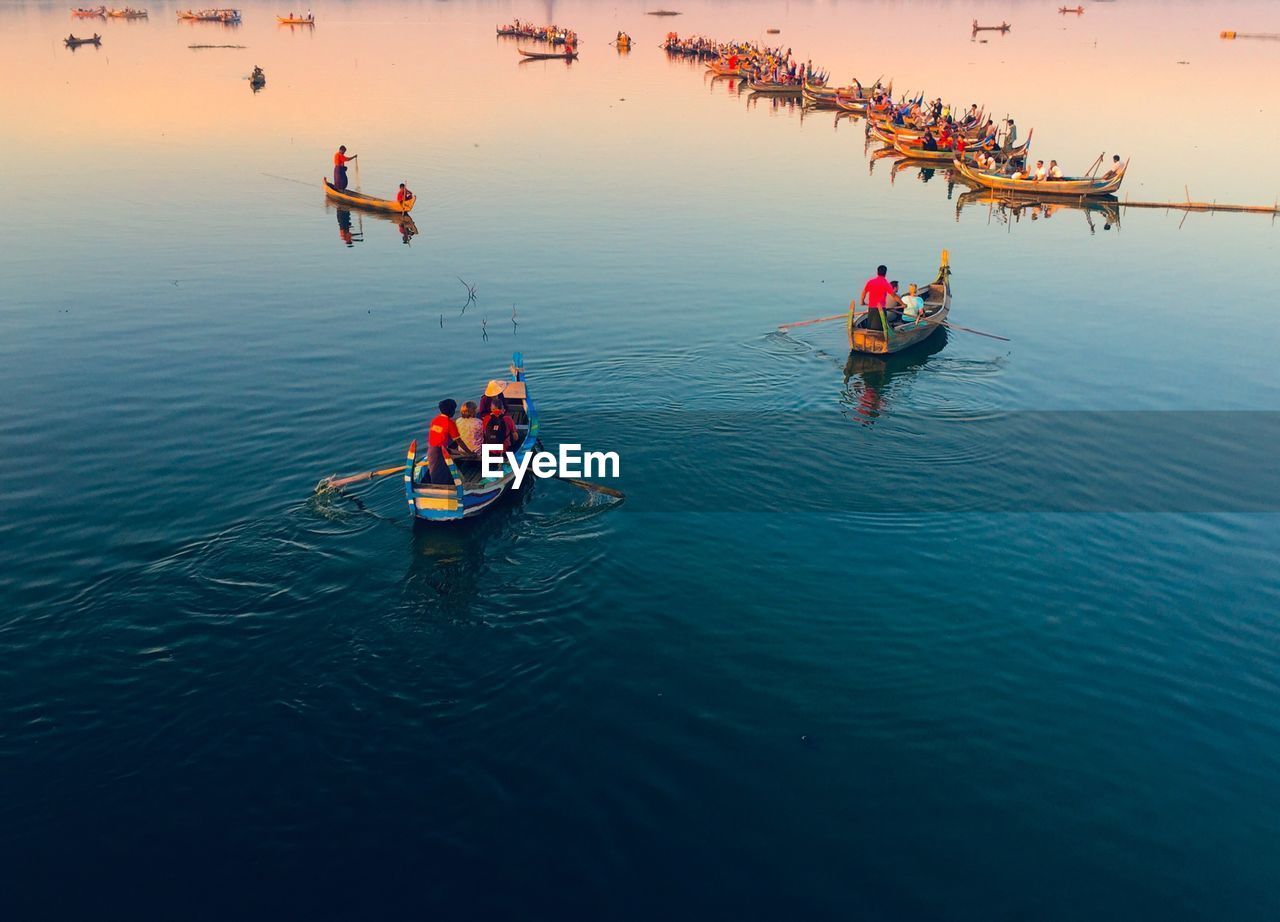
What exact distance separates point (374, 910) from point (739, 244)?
133ft

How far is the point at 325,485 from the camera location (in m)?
21.7

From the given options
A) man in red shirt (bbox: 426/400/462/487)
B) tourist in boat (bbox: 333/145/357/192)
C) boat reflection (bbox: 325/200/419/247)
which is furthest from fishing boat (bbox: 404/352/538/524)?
tourist in boat (bbox: 333/145/357/192)

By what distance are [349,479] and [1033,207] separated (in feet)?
168

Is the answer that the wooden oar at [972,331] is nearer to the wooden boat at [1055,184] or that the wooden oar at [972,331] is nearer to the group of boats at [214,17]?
the wooden boat at [1055,184]

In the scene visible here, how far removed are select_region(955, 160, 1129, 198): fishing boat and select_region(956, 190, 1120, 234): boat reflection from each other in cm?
53

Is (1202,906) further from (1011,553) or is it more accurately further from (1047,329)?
(1047,329)

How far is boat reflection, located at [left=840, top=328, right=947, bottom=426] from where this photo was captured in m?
28.0

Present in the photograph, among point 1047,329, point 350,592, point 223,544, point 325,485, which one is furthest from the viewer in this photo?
point 1047,329

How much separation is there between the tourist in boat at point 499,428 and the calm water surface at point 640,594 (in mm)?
1563

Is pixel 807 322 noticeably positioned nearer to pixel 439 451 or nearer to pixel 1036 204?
pixel 439 451

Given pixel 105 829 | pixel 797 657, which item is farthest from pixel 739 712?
pixel 105 829

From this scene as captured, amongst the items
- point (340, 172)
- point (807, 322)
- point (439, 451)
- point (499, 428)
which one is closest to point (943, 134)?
point (807, 322)

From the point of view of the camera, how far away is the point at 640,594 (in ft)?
61.9

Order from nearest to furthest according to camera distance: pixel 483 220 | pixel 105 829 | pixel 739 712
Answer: pixel 105 829, pixel 739 712, pixel 483 220
